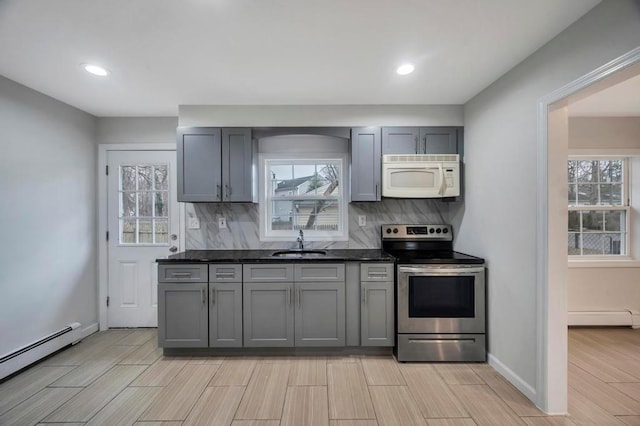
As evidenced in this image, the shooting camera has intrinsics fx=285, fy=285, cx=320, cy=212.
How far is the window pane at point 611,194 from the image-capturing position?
343 centimetres

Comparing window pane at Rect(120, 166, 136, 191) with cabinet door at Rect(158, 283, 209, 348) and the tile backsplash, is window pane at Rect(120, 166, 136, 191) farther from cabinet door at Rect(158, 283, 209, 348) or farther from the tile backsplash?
cabinet door at Rect(158, 283, 209, 348)

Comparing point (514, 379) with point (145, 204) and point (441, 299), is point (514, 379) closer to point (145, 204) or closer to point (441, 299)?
point (441, 299)

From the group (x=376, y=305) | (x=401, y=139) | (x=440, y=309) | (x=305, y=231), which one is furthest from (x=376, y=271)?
(x=401, y=139)

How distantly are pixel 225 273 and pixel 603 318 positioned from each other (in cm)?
424

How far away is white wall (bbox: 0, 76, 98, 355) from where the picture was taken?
239cm

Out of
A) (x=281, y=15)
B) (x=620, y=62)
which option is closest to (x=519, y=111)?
(x=620, y=62)

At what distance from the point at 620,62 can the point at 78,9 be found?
287 centimetres

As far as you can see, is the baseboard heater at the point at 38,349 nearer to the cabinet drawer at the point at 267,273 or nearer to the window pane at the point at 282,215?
the cabinet drawer at the point at 267,273

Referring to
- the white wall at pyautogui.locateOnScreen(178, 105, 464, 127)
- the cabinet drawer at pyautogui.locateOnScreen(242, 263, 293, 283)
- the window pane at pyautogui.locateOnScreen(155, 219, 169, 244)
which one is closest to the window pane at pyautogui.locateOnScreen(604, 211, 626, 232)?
the white wall at pyautogui.locateOnScreen(178, 105, 464, 127)

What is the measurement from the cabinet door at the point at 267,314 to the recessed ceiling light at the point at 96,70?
209cm

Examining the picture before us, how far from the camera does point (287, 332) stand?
2656 mm

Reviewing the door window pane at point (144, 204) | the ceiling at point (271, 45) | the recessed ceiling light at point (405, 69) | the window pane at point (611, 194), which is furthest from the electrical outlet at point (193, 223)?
the window pane at point (611, 194)

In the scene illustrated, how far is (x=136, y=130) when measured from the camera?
132 inches

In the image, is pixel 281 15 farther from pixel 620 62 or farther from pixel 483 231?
pixel 483 231
